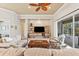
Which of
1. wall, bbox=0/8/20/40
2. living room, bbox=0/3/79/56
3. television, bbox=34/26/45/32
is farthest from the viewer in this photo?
television, bbox=34/26/45/32

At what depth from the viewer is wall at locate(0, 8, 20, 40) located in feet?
20.1

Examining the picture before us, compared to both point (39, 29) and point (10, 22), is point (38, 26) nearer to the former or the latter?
point (39, 29)

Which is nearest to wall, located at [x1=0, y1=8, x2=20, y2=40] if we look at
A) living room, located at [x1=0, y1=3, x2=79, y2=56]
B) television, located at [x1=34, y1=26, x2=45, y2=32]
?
living room, located at [x1=0, y1=3, x2=79, y2=56]

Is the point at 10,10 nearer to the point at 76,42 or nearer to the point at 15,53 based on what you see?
the point at 76,42

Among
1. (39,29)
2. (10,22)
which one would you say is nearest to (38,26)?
(39,29)

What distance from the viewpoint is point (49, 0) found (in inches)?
66.7

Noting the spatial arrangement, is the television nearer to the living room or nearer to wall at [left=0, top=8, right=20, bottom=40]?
the living room

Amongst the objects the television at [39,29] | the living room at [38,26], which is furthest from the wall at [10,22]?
the television at [39,29]

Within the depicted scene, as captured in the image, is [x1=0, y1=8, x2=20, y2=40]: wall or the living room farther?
[x1=0, y1=8, x2=20, y2=40]: wall

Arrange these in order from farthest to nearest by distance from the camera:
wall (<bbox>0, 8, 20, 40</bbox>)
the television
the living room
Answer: the television, wall (<bbox>0, 8, 20, 40</bbox>), the living room

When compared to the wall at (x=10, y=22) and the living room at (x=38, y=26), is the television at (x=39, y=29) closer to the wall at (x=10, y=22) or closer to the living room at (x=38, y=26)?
the living room at (x=38, y=26)

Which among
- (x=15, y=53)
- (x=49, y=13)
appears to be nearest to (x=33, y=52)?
(x=15, y=53)

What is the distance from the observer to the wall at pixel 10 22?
6129 millimetres

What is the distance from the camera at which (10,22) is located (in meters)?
6.37
